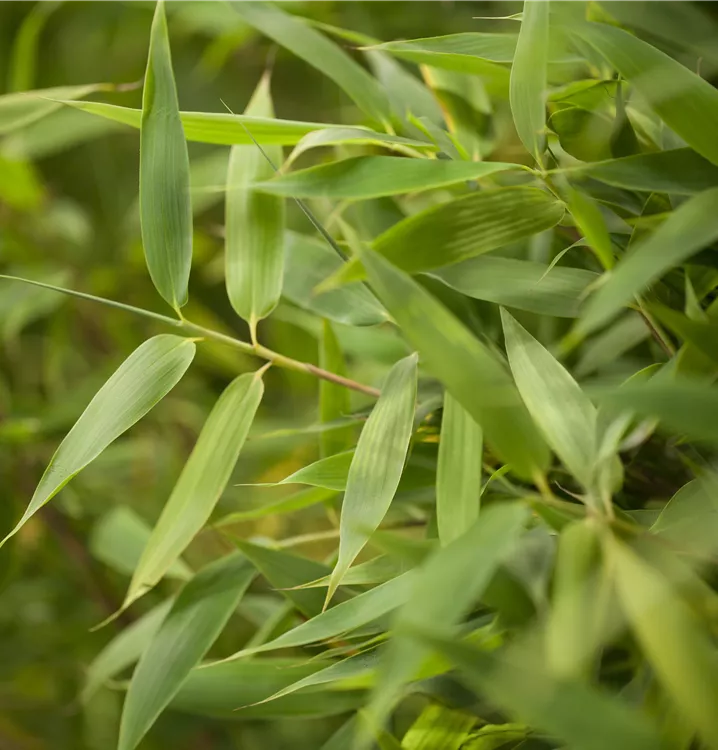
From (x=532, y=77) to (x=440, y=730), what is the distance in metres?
0.31

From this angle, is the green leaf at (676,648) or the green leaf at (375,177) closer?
the green leaf at (676,648)

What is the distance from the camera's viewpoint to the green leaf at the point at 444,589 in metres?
0.23

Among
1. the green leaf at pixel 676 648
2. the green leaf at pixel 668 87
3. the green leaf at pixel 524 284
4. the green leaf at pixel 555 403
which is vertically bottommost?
the green leaf at pixel 676 648

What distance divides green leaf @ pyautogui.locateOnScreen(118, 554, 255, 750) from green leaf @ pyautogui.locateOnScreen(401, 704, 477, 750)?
12cm

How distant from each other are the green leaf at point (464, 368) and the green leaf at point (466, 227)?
0.16 feet

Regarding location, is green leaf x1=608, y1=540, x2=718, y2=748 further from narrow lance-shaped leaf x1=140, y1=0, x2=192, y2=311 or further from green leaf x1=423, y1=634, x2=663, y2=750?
narrow lance-shaped leaf x1=140, y1=0, x2=192, y2=311

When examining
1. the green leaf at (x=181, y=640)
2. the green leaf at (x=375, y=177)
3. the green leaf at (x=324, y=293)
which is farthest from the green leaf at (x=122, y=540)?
the green leaf at (x=375, y=177)

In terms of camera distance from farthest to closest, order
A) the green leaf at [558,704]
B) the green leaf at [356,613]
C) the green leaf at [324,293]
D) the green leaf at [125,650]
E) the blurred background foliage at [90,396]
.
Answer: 1. the blurred background foliage at [90,396]
2. the green leaf at [125,650]
3. the green leaf at [324,293]
4. the green leaf at [356,613]
5. the green leaf at [558,704]

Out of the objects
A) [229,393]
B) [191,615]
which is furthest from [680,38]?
[191,615]

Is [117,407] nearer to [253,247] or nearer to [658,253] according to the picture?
[253,247]

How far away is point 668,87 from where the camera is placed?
0.31 metres

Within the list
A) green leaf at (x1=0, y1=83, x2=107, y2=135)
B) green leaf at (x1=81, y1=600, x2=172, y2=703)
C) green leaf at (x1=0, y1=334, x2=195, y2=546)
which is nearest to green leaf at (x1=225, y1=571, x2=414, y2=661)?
green leaf at (x1=0, y1=334, x2=195, y2=546)

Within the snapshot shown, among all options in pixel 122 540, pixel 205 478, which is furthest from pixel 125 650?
pixel 205 478

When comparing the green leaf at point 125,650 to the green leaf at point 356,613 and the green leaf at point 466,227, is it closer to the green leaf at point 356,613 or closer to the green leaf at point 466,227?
the green leaf at point 356,613
